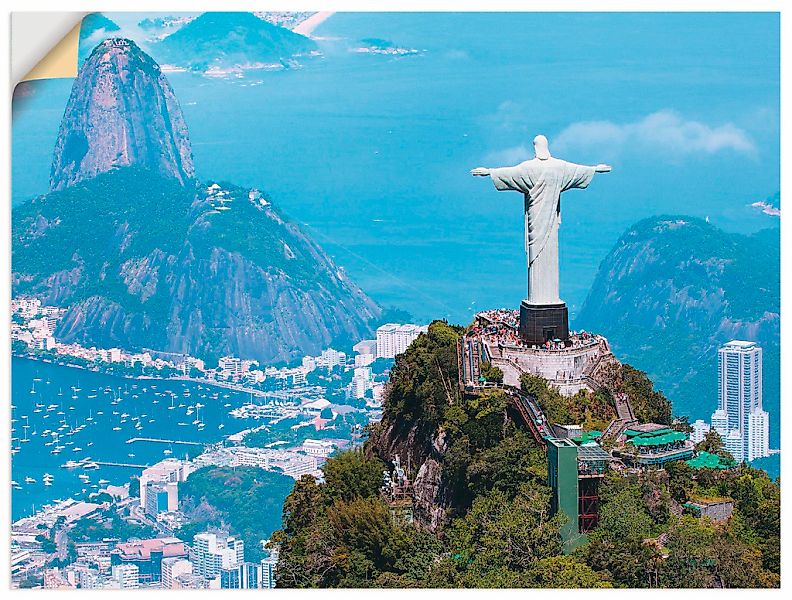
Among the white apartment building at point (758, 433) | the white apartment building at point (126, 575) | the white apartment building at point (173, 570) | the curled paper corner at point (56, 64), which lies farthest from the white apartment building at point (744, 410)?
the curled paper corner at point (56, 64)

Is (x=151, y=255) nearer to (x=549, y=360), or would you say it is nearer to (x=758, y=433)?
(x=758, y=433)

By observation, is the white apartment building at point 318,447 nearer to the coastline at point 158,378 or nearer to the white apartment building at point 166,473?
the white apartment building at point 166,473

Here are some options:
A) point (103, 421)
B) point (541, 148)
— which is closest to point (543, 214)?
point (541, 148)

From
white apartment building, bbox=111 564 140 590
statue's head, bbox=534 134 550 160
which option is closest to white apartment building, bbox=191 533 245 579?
white apartment building, bbox=111 564 140 590

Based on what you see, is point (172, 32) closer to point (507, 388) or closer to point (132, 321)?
point (132, 321)

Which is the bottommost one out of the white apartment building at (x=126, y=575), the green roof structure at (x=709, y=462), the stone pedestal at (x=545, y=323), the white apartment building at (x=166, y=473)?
the white apartment building at (x=126, y=575)

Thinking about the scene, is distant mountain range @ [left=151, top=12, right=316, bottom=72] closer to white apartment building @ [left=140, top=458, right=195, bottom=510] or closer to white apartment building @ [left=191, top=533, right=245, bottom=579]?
white apartment building @ [left=140, top=458, right=195, bottom=510]
